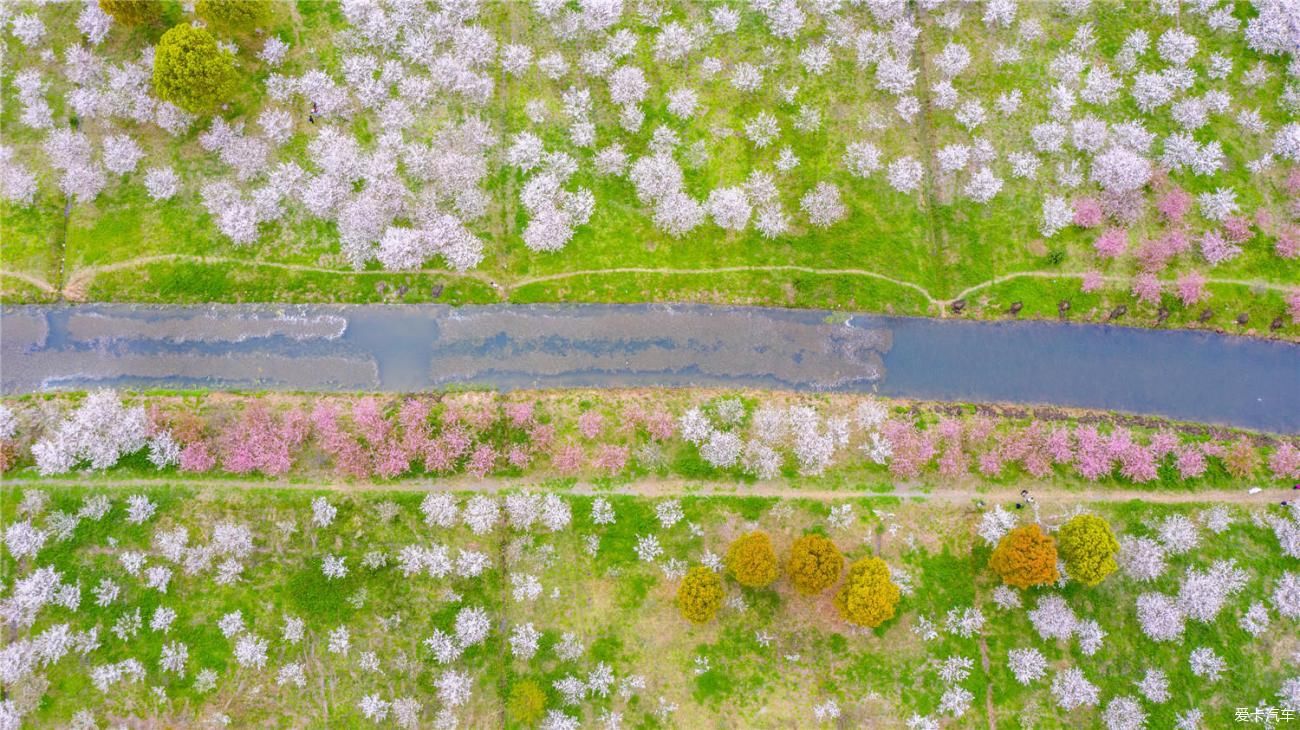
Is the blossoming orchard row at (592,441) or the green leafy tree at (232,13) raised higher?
the green leafy tree at (232,13)

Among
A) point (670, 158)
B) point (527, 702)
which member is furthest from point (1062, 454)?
point (527, 702)

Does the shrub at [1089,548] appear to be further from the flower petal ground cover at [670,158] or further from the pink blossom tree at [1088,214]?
the pink blossom tree at [1088,214]

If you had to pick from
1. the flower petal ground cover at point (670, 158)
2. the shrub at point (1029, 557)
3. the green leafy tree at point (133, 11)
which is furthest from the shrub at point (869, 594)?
the green leafy tree at point (133, 11)

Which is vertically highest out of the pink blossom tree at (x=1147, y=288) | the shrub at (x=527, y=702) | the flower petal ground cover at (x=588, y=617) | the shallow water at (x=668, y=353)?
the pink blossom tree at (x=1147, y=288)

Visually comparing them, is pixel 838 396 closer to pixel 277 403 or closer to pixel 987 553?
pixel 987 553

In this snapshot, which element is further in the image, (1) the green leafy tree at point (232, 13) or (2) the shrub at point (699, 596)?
(1) the green leafy tree at point (232, 13)

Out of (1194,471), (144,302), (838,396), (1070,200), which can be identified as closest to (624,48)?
(838,396)
